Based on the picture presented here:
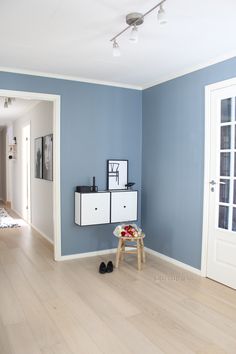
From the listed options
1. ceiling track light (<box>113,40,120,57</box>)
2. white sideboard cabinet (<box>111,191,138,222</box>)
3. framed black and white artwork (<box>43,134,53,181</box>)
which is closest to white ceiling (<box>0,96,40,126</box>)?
framed black and white artwork (<box>43,134,53,181</box>)

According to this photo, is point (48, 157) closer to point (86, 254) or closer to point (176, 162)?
point (86, 254)

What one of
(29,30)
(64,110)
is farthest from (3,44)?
(64,110)

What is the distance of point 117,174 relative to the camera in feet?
14.7

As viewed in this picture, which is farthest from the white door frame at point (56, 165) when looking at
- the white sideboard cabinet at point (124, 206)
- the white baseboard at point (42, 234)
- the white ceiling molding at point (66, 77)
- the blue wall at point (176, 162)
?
the blue wall at point (176, 162)

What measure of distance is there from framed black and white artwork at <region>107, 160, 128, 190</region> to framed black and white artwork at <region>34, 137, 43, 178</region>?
1.58 meters

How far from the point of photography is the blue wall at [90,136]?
4.10 metres

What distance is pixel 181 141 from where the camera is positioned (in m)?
3.87

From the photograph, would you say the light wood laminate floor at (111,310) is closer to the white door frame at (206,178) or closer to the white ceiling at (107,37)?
the white door frame at (206,178)

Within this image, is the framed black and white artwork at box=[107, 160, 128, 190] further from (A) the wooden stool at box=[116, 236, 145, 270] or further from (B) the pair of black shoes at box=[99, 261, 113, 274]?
(B) the pair of black shoes at box=[99, 261, 113, 274]

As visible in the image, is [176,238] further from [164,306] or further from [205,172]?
[164,306]

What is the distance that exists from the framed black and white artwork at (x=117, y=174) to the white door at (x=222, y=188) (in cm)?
140

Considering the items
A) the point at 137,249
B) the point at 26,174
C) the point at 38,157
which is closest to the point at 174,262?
the point at 137,249

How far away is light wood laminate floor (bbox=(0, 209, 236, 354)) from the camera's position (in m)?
2.23

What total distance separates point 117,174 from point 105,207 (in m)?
0.58
